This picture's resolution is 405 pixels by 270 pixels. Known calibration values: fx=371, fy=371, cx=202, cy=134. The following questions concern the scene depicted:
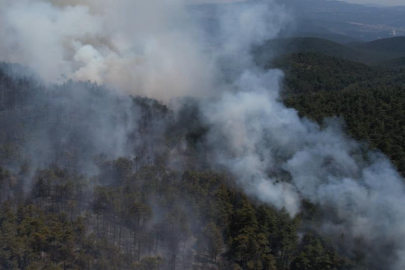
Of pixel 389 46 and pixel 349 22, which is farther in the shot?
pixel 349 22

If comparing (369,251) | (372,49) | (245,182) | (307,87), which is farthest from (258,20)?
(372,49)

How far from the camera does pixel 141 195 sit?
1997cm

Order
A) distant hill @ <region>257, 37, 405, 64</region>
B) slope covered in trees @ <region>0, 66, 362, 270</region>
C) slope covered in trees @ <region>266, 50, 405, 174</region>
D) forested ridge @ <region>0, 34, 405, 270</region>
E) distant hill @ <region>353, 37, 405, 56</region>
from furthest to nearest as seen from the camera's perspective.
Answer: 1. distant hill @ <region>353, 37, 405, 56</region>
2. distant hill @ <region>257, 37, 405, 64</region>
3. slope covered in trees @ <region>266, 50, 405, 174</region>
4. forested ridge @ <region>0, 34, 405, 270</region>
5. slope covered in trees @ <region>0, 66, 362, 270</region>

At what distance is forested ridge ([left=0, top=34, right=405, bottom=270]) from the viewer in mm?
15789

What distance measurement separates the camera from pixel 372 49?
101 metres

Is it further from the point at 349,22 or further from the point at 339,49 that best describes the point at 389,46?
the point at 349,22

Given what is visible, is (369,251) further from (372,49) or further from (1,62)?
(372,49)

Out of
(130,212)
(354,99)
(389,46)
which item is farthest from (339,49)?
(130,212)

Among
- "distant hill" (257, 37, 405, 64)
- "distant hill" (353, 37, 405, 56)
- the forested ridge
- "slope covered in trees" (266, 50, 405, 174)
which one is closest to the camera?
the forested ridge

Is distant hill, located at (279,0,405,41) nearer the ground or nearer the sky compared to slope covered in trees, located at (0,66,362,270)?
nearer the sky

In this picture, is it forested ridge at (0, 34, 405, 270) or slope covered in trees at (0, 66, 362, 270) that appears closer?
slope covered in trees at (0, 66, 362, 270)

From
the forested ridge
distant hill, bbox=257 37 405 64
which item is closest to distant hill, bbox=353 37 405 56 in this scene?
distant hill, bbox=257 37 405 64

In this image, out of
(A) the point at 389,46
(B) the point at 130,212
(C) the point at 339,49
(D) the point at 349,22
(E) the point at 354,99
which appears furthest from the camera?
(D) the point at 349,22

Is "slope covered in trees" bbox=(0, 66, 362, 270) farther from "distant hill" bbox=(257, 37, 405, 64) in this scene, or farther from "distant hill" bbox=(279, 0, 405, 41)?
"distant hill" bbox=(279, 0, 405, 41)
